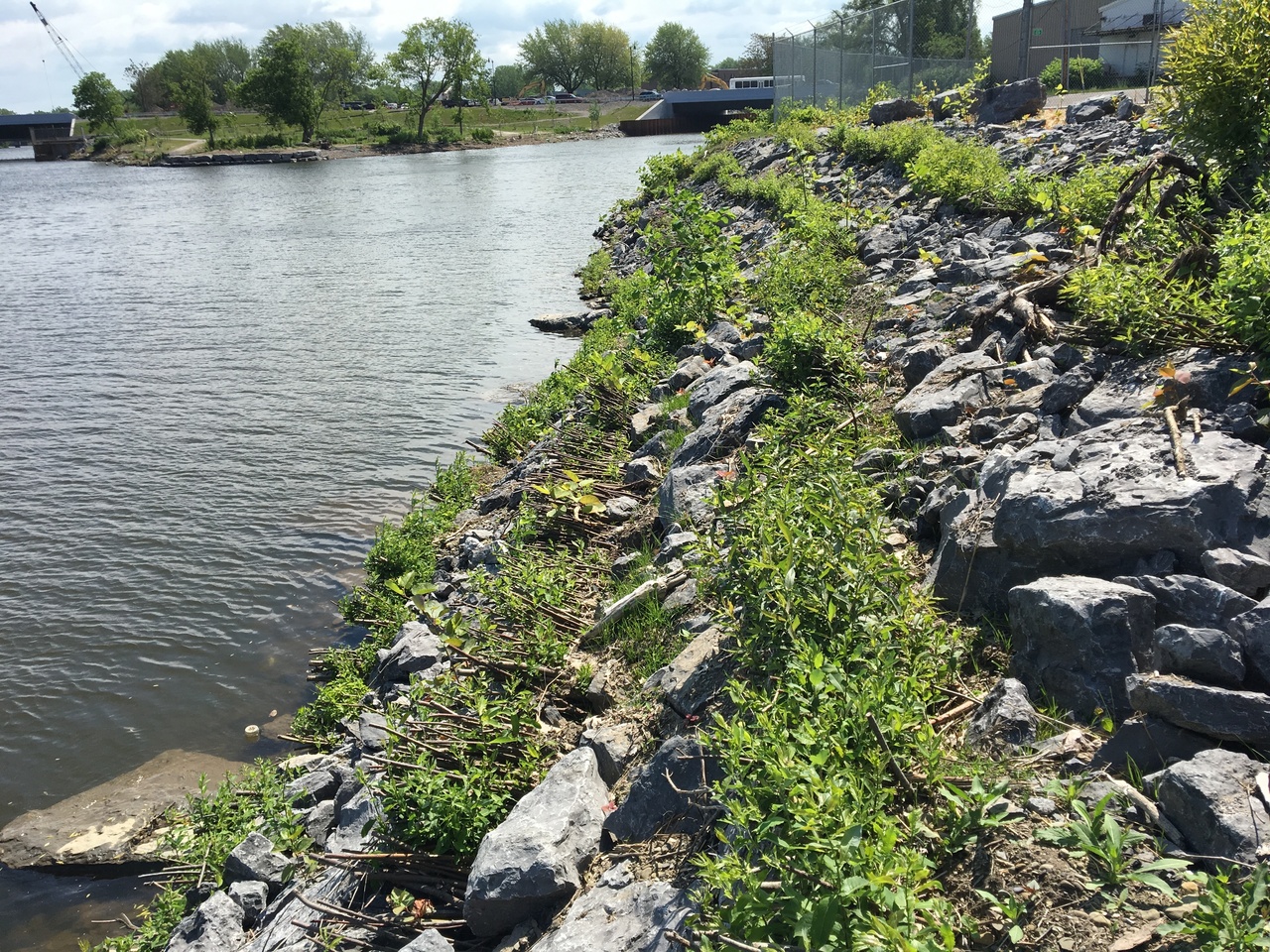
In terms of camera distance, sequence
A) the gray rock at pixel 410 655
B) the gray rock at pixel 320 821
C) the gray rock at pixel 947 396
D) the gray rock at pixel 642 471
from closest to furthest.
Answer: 1. the gray rock at pixel 320 821
2. the gray rock at pixel 947 396
3. the gray rock at pixel 410 655
4. the gray rock at pixel 642 471

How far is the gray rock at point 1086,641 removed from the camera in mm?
3686

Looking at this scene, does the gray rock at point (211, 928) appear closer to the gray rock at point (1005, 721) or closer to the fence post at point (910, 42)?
the gray rock at point (1005, 721)

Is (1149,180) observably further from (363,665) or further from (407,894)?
(363,665)

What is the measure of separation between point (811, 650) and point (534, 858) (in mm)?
1637

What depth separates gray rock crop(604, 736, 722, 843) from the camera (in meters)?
4.14

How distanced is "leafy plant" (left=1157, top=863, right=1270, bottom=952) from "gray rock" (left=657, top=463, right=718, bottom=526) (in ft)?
13.2

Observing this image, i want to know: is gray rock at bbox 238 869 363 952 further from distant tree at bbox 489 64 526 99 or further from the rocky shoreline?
distant tree at bbox 489 64 526 99

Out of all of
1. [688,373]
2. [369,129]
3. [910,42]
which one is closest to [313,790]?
[688,373]

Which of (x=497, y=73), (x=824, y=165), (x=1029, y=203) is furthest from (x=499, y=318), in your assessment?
(x=497, y=73)

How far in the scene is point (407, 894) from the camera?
4688mm

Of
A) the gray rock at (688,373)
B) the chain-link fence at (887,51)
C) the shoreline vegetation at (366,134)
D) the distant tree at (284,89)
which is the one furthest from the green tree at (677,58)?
the gray rock at (688,373)

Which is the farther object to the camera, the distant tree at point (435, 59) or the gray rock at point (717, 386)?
the distant tree at point (435, 59)

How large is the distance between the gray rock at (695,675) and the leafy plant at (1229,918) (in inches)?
91.1

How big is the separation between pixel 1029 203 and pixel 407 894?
378 inches
